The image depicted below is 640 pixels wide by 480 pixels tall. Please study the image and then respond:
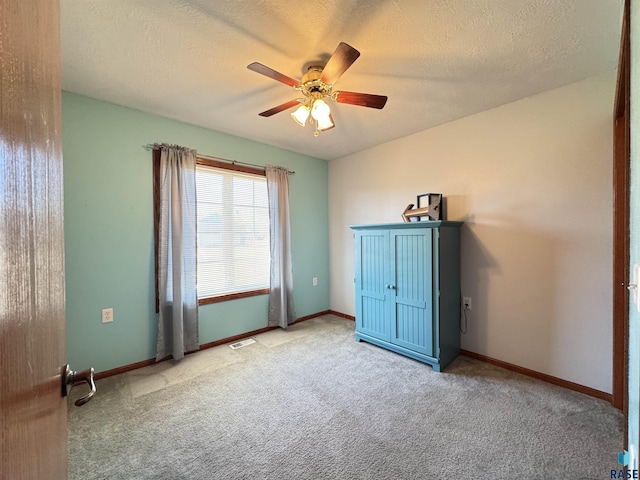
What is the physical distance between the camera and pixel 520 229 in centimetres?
240

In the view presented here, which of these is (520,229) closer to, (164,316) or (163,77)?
(163,77)

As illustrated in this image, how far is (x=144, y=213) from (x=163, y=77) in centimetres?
128

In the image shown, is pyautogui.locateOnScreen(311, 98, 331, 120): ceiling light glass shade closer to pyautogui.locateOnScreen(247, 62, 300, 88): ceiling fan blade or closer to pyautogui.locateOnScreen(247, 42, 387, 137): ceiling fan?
pyautogui.locateOnScreen(247, 42, 387, 137): ceiling fan

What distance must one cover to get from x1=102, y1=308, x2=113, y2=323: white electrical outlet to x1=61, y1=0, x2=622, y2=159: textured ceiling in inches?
75.6

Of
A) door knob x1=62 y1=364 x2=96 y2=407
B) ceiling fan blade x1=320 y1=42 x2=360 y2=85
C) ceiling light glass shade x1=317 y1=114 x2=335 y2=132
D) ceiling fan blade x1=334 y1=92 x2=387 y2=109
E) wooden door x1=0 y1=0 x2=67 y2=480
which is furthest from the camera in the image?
ceiling light glass shade x1=317 y1=114 x2=335 y2=132

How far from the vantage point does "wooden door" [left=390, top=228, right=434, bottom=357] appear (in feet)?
8.15

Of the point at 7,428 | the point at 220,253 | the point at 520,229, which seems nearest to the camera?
the point at 7,428

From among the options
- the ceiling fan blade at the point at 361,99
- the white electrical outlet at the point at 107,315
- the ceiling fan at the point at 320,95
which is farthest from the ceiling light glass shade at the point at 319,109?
the white electrical outlet at the point at 107,315

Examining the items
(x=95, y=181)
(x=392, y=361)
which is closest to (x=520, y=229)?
(x=392, y=361)

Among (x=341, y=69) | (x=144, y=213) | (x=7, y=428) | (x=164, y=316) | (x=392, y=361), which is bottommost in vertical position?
(x=392, y=361)

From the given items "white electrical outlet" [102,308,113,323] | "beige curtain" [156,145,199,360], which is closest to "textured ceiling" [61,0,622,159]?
"beige curtain" [156,145,199,360]

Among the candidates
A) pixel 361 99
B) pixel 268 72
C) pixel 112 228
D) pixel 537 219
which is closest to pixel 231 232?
pixel 112 228

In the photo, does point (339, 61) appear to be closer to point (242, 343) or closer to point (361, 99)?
point (361, 99)

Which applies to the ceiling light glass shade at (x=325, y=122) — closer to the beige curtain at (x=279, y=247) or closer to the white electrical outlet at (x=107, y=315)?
the beige curtain at (x=279, y=247)
